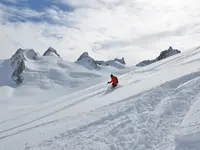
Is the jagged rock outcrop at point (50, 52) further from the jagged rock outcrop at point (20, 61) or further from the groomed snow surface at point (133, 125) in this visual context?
the groomed snow surface at point (133, 125)

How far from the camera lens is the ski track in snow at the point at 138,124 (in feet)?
41.4

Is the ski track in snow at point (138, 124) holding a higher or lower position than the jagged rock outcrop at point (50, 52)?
lower

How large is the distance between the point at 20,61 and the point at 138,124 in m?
141

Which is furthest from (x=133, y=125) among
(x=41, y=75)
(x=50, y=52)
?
(x=50, y=52)

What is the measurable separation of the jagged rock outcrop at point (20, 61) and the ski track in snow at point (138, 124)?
122 m

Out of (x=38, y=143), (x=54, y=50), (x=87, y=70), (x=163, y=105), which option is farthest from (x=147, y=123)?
(x=54, y=50)

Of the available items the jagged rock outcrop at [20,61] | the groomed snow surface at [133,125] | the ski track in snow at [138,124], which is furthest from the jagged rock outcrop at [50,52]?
the ski track in snow at [138,124]

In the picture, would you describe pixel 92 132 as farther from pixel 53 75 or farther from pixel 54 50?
pixel 54 50

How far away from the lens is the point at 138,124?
13781mm

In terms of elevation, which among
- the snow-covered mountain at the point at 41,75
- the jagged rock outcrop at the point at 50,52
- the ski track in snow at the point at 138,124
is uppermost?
the jagged rock outcrop at the point at 50,52

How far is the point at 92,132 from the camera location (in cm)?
1428

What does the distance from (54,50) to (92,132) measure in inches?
6733

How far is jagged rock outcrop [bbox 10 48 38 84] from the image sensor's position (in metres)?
138

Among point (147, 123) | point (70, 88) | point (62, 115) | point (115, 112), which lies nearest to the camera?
point (147, 123)
